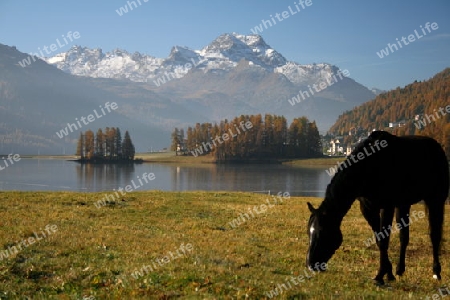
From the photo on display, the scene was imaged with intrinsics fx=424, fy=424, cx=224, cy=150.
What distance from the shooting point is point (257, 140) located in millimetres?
176875

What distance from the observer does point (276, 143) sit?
179 metres

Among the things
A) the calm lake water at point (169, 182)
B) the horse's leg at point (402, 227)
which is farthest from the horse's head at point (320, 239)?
the calm lake water at point (169, 182)

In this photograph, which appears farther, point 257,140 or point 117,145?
point 257,140

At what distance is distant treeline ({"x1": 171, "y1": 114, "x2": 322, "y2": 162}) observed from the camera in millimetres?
172125

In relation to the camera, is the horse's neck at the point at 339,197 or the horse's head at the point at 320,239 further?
the horse's neck at the point at 339,197

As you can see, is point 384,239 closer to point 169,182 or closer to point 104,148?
point 169,182

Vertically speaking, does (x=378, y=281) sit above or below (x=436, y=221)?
below

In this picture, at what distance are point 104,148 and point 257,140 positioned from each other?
62449mm

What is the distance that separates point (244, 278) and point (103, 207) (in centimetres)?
1644

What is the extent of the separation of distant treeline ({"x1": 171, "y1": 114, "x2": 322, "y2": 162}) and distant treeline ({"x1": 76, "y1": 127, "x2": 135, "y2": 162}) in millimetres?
28351

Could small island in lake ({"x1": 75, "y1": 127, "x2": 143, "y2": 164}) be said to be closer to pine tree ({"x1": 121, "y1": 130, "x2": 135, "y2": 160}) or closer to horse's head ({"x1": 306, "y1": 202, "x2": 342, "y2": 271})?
pine tree ({"x1": 121, "y1": 130, "x2": 135, "y2": 160})

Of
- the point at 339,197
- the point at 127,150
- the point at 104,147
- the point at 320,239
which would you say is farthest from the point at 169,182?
the point at 104,147

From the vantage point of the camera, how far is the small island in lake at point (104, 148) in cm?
16562

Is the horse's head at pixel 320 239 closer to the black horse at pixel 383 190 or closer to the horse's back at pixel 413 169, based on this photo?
the black horse at pixel 383 190
